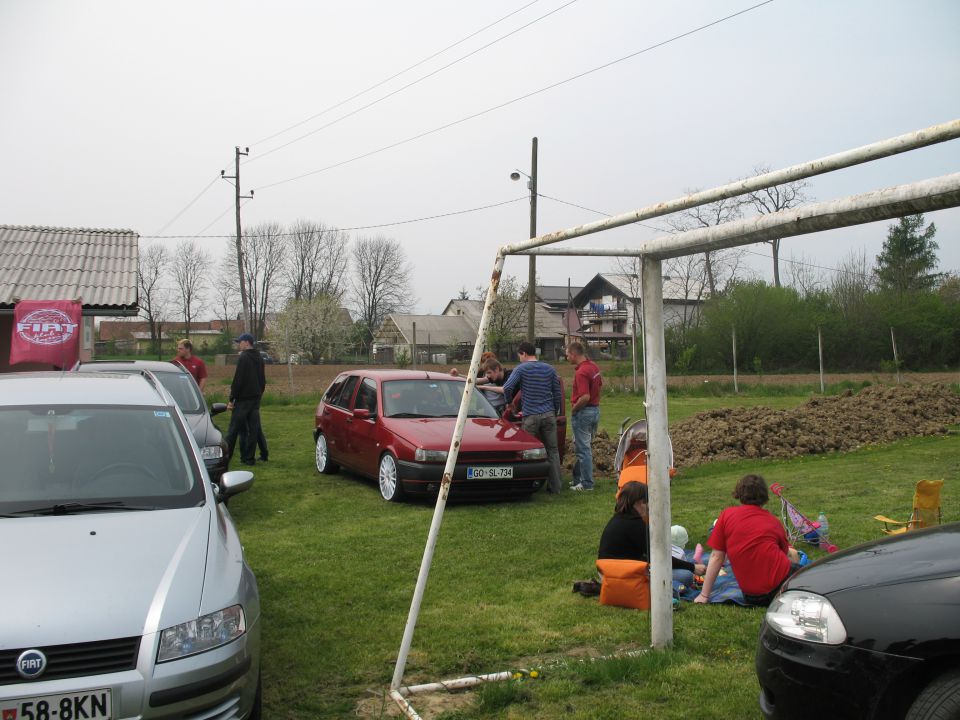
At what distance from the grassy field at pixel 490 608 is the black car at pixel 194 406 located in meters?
0.74

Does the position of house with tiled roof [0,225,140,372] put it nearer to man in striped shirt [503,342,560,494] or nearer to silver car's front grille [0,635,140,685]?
man in striped shirt [503,342,560,494]

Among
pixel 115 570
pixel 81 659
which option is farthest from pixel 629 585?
pixel 81 659

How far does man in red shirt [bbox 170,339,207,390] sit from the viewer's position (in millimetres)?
13289

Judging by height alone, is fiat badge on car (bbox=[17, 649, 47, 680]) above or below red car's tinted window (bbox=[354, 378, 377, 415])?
below

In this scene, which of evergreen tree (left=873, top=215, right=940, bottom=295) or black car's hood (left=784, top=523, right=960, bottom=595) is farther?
evergreen tree (left=873, top=215, right=940, bottom=295)

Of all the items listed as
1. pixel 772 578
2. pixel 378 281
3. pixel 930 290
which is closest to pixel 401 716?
pixel 772 578

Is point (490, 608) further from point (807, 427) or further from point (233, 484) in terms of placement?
point (807, 427)

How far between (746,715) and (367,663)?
2099 millimetres

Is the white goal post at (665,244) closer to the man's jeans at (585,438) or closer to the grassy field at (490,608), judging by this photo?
the grassy field at (490,608)

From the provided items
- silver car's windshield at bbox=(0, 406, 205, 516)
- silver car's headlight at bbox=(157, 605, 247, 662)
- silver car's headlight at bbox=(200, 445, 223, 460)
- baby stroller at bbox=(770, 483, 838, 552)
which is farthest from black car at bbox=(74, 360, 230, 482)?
baby stroller at bbox=(770, 483, 838, 552)

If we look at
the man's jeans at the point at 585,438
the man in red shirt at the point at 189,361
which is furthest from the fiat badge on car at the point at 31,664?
the man in red shirt at the point at 189,361

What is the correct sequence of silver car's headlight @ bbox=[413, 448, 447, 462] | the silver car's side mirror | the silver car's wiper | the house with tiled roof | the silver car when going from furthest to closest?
the house with tiled roof
silver car's headlight @ bbox=[413, 448, 447, 462]
the silver car's side mirror
the silver car's wiper
the silver car

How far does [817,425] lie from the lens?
15.1 m

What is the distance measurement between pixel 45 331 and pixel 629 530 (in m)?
9.13
